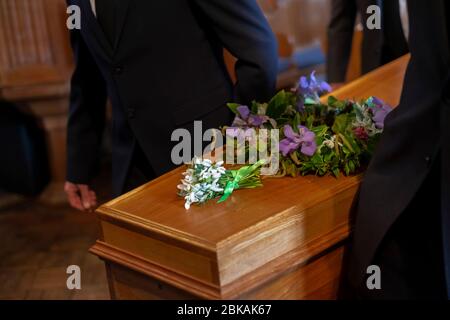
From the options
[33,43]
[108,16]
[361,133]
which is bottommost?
[33,43]

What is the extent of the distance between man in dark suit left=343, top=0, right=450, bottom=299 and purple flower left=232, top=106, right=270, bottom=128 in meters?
0.36

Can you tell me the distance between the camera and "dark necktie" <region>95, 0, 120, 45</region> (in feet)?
6.03

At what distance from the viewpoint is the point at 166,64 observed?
1.88 meters

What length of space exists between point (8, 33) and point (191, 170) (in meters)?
3.48

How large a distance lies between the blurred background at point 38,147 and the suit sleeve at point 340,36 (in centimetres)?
67

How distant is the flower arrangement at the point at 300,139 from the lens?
5.03 ft

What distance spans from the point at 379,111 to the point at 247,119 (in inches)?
14.3

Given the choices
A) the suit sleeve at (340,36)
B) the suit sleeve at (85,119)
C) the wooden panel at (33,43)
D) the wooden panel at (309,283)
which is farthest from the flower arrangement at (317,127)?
the wooden panel at (33,43)

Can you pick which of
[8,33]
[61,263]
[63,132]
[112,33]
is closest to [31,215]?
[63,132]

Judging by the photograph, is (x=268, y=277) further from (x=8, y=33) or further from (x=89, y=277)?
(x=8, y=33)

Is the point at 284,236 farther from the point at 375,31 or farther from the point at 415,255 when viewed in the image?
the point at 375,31

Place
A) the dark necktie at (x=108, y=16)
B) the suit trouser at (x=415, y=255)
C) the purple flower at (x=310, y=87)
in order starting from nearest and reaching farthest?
1. the suit trouser at (x=415, y=255)
2. the dark necktie at (x=108, y=16)
3. the purple flower at (x=310, y=87)

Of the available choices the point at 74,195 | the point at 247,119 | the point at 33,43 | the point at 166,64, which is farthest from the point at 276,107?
the point at 33,43

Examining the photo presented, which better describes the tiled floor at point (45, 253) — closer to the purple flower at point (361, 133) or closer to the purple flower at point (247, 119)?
the purple flower at point (247, 119)
